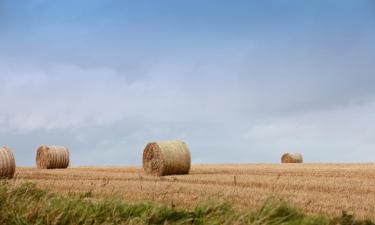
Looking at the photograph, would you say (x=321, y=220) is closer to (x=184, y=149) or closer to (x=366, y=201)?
(x=366, y=201)

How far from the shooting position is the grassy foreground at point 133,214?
5379 mm

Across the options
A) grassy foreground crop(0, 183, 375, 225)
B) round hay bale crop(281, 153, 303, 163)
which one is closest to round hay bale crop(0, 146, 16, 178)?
grassy foreground crop(0, 183, 375, 225)

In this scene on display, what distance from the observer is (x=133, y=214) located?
5.80 m

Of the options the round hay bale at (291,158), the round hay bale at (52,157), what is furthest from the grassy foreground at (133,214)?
the round hay bale at (291,158)

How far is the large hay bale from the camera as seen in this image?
69.7 feet

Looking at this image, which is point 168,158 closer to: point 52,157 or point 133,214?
point 52,157

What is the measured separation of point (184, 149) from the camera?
21.6m

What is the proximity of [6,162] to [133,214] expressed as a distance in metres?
16.0

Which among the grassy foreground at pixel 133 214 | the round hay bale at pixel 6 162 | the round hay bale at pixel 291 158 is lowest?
the grassy foreground at pixel 133 214

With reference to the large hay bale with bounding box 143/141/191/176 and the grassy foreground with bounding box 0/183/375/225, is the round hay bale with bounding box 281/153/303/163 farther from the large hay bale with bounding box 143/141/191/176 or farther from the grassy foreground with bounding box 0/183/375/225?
the grassy foreground with bounding box 0/183/375/225

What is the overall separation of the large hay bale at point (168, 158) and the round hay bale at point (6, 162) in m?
5.16

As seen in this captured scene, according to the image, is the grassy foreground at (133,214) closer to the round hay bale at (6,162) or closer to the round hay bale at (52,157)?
the round hay bale at (6,162)

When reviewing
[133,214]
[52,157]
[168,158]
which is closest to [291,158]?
[52,157]

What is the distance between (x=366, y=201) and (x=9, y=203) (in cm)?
801
